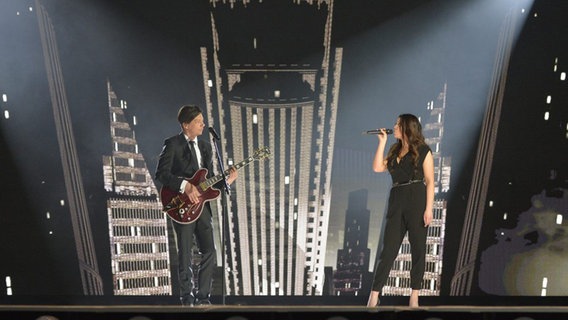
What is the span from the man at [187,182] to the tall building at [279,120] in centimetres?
193

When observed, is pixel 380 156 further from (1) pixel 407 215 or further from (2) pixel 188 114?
(2) pixel 188 114

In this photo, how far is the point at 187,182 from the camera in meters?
4.79

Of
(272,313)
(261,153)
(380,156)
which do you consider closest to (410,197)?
(380,156)

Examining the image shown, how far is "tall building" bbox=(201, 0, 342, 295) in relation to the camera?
6.71 meters

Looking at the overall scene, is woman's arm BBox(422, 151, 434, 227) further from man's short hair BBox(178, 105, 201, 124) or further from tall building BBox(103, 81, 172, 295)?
tall building BBox(103, 81, 172, 295)

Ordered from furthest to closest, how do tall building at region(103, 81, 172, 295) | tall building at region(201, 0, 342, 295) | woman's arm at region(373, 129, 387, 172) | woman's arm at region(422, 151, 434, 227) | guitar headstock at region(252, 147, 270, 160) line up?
tall building at region(103, 81, 172, 295) < tall building at region(201, 0, 342, 295) < guitar headstock at region(252, 147, 270, 160) < woman's arm at region(373, 129, 387, 172) < woman's arm at region(422, 151, 434, 227)

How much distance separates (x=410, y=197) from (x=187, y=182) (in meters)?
1.74

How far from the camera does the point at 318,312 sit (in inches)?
111

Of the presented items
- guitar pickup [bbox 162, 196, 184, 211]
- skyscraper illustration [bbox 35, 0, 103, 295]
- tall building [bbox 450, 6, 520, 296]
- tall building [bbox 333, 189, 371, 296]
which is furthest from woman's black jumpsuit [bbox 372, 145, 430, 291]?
skyscraper illustration [bbox 35, 0, 103, 295]

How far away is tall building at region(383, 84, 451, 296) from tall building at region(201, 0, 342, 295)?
0.92 m

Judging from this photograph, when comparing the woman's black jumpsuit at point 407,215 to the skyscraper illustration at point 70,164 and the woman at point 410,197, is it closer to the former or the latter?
the woman at point 410,197

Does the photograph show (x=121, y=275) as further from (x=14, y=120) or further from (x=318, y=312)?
(x=318, y=312)

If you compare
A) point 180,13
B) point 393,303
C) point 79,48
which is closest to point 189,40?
point 180,13

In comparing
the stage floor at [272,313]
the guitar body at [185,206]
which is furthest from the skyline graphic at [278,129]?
the stage floor at [272,313]
